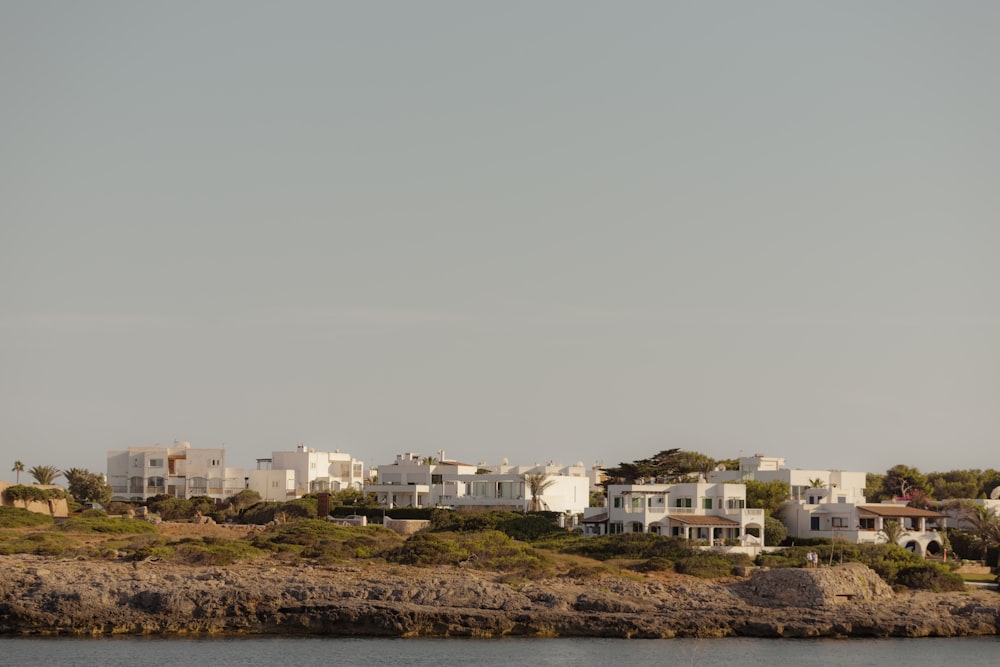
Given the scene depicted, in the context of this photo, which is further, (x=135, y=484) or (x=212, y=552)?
(x=135, y=484)

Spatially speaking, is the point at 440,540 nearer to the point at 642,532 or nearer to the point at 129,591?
the point at 642,532

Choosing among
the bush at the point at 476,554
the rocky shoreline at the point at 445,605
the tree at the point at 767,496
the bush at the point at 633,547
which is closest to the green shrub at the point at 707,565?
the bush at the point at 633,547

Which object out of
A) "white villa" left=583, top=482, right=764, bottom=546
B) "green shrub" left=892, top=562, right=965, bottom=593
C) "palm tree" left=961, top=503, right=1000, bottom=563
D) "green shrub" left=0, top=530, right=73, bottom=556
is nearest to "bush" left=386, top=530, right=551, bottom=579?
"white villa" left=583, top=482, right=764, bottom=546

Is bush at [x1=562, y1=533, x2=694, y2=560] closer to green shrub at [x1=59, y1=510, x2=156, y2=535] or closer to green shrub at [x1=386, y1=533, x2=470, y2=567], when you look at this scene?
green shrub at [x1=386, y1=533, x2=470, y2=567]

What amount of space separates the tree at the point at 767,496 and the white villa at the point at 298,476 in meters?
46.1

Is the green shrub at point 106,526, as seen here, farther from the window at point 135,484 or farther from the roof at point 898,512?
the roof at point 898,512

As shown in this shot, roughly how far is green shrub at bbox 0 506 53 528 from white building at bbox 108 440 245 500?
29.4 m

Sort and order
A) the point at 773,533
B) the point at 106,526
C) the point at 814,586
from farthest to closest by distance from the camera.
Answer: the point at 106,526 < the point at 773,533 < the point at 814,586

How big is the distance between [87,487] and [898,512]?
65.3 meters

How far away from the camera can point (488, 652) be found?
58.5 metres

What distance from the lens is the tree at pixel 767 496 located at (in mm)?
86125

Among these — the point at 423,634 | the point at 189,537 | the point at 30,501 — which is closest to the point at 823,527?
the point at 423,634

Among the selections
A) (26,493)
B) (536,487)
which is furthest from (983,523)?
(26,493)

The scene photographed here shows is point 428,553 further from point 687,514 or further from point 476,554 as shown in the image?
point 687,514
